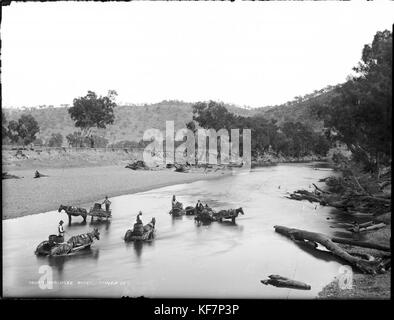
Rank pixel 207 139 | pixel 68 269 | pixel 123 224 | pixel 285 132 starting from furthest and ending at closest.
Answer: pixel 285 132
pixel 207 139
pixel 123 224
pixel 68 269

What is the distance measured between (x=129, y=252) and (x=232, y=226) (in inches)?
325

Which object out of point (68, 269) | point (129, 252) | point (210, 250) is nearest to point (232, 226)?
point (210, 250)

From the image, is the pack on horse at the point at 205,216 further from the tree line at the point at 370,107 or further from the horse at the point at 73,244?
the tree line at the point at 370,107

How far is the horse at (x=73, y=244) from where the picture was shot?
640 inches

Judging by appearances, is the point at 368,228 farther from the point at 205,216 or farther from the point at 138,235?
the point at 138,235

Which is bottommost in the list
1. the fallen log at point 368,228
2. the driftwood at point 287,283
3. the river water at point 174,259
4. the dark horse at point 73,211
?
the river water at point 174,259

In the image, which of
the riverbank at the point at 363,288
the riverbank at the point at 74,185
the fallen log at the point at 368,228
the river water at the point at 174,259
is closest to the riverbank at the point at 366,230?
the riverbank at the point at 363,288

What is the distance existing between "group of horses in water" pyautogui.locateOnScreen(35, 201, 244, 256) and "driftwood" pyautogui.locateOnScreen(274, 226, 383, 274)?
465 centimetres

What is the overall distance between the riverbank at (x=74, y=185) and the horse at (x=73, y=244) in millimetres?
6775

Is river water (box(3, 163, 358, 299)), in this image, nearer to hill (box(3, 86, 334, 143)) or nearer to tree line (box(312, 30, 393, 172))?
tree line (box(312, 30, 393, 172))

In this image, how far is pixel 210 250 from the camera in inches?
710

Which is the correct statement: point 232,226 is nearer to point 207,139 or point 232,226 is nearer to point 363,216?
point 363,216

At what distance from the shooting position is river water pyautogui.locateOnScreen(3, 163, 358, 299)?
12.7m
